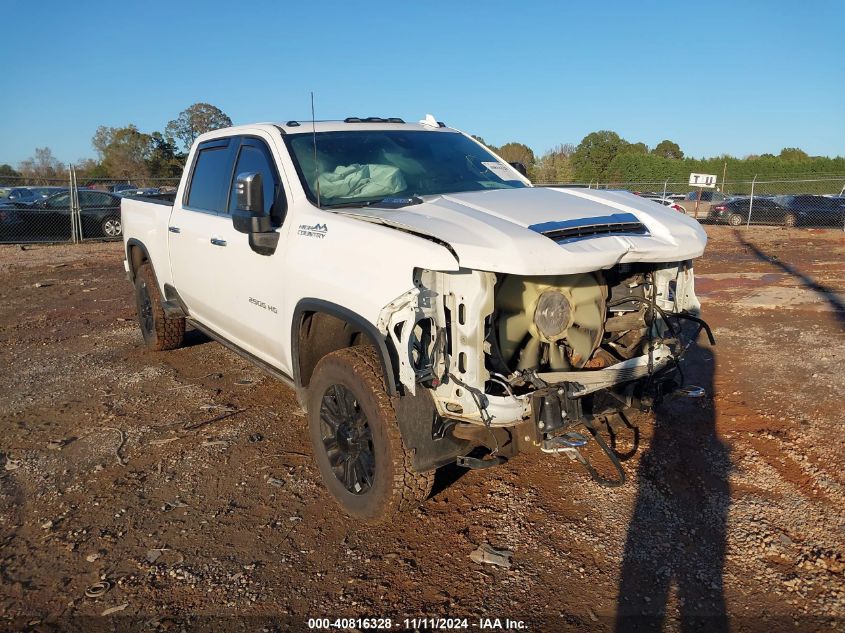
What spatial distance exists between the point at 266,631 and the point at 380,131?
3.19 m

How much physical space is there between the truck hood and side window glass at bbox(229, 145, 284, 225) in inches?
23.0

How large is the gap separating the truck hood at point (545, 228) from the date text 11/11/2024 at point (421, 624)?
1.44 metres

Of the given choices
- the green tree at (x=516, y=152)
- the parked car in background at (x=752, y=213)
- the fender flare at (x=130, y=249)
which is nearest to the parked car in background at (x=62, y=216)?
the fender flare at (x=130, y=249)

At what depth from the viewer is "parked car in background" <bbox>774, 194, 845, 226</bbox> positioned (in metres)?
20.6

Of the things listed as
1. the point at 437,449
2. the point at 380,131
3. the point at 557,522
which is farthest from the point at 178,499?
the point at 380,131

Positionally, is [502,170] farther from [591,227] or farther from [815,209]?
[815,209]

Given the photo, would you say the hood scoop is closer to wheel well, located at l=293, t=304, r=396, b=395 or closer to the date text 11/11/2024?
wheel well, located at l=293, t=304, r=396, b=395

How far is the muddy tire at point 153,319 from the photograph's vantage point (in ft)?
20.5

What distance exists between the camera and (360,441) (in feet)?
11.1

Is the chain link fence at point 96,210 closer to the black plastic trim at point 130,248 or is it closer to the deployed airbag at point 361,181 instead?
the black plastic trim at point 130,248

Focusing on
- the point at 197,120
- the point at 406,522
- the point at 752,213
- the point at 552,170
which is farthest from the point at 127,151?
the point at 406,522

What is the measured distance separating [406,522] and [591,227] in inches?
70.7

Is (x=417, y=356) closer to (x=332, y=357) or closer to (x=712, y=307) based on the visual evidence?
(x=332, y=357)

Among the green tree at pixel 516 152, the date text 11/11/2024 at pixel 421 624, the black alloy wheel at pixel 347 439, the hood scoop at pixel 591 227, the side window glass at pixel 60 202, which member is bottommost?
the date text 11/11/2024 at pixel 421 624
